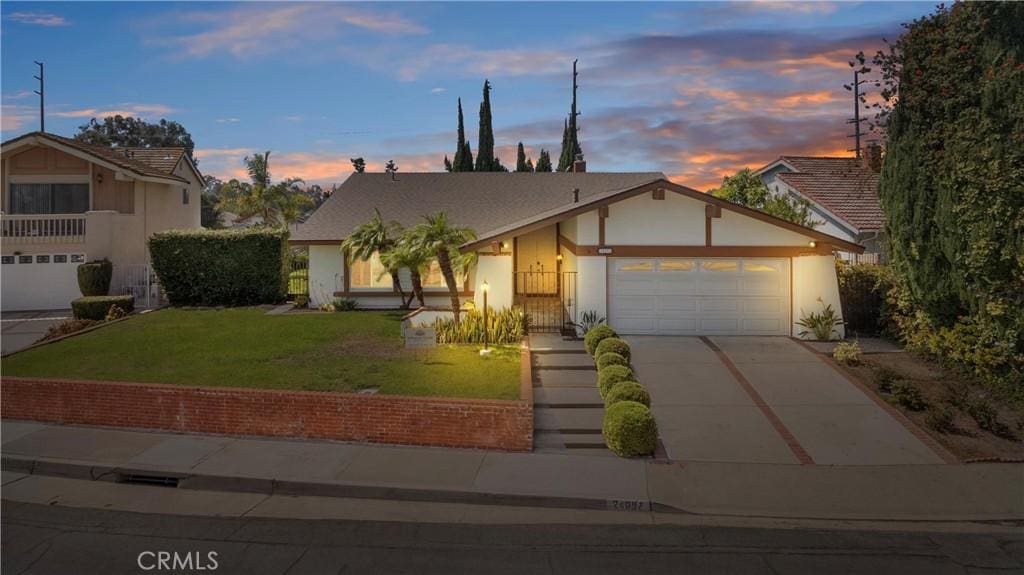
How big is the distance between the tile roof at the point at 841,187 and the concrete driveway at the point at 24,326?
27525 millimetres

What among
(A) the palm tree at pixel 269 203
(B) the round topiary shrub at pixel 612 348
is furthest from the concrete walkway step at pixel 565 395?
(A) the palm tree at pixel 269 203

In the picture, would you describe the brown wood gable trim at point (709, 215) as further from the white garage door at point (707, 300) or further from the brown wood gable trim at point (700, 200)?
the white garage door at point (707, 300)

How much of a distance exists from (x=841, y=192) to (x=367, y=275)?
790 inches

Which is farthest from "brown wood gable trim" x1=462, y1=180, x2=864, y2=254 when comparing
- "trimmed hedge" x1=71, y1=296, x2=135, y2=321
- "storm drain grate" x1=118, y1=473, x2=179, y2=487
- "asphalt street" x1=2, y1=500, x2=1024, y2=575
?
"trimmed hedge" x1=71, y1=296, x2=135, y2=321

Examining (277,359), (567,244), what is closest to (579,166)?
(567,244)

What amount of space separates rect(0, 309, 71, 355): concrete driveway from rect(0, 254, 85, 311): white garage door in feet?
1.66

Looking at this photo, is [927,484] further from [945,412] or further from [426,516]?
[426,516]

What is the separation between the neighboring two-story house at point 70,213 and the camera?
80.1 ft

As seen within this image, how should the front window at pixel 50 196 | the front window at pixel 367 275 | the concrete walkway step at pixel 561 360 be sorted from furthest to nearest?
the front window at pixel 50 196
the front window at pixel 367 275
the concrete walkway step at pixel 561 360

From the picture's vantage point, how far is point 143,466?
9.74 meters

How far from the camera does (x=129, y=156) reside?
30.4m

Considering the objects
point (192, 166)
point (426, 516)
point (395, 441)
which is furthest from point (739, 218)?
point (192, 166)

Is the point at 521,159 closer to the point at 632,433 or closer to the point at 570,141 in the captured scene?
the point at 570,141

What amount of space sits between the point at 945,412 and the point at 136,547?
12708mm
